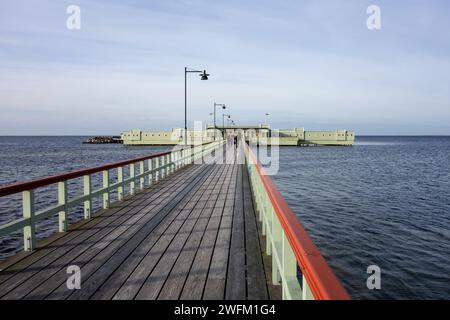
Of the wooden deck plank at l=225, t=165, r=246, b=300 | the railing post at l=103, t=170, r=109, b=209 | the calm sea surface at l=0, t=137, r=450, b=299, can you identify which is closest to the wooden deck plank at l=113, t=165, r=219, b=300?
the wooden deck plank at l=225, t=165, r=246, b=300

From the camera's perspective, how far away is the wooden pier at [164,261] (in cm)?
370

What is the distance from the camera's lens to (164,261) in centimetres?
477

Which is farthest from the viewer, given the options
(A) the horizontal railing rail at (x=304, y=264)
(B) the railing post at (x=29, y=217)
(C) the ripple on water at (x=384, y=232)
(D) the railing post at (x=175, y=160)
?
(D) the railing post at (x=175, y=160)

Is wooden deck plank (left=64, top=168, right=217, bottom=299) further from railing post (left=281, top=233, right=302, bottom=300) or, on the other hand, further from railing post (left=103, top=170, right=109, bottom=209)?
railing post (left=281, top=233, right=302, bottom=300)

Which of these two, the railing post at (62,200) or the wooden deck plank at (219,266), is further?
the railing post at (62,200)

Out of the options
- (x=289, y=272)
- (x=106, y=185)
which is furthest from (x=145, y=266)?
(x=106, y=185)

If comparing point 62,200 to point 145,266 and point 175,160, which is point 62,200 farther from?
point 175,160

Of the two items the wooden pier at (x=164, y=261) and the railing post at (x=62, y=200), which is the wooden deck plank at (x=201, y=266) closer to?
the wooden pier at (x=164, y=261)

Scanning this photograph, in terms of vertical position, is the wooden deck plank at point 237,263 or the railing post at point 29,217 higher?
the railing post at point 29,217

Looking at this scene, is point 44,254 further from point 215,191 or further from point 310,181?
point 310,181

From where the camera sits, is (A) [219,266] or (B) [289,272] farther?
(A) [219,266]

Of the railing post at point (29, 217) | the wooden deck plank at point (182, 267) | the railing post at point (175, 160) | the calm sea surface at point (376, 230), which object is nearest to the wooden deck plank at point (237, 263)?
the wooden deck plank at point (182, 267)

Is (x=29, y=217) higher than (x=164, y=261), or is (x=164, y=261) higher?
(x=29, y=217)
